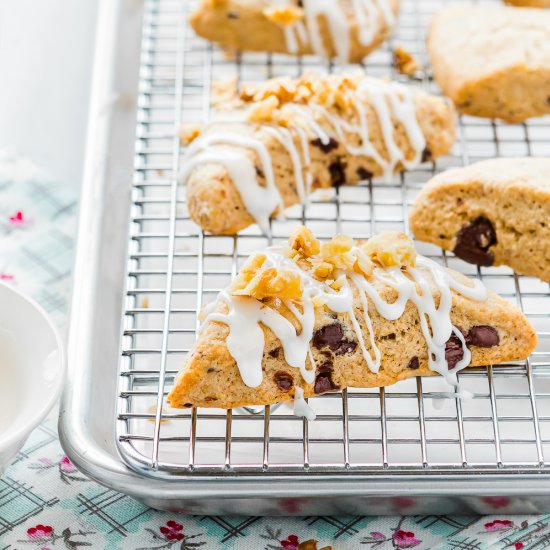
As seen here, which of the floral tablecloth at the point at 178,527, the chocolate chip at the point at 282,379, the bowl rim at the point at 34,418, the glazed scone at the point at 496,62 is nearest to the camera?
the bowl rim at the point at 34,418

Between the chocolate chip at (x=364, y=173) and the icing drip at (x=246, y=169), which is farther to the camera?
the chocolate chip at (x=364, y=173)

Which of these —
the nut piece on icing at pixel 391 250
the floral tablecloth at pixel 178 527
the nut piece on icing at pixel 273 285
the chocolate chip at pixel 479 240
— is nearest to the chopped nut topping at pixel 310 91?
the chocolate chip at pixel 479 240

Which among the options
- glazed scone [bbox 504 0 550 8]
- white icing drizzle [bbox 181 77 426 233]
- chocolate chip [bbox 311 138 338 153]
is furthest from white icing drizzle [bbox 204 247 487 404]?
glazed scone [bbox 504 0 550 8]

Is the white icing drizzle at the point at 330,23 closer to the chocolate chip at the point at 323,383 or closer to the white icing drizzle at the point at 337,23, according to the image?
the white icing drizzle at the point at 337,23

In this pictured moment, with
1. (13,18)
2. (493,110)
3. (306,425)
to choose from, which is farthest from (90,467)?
(13,18)

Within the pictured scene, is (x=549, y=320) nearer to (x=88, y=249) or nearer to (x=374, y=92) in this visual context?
(x=374, y=92)
